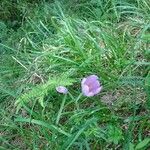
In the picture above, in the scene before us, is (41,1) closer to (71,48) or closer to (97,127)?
(71,48)

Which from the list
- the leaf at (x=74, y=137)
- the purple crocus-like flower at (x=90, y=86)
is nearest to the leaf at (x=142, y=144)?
the leaf at (x=74, y=137)

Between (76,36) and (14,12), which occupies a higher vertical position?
(76,36)

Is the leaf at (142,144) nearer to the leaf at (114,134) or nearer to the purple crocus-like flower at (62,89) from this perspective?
the leaf at (114,134)

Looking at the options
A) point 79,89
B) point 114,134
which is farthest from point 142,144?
point 79,89

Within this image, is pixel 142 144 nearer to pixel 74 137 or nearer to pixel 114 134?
pixel 114 134

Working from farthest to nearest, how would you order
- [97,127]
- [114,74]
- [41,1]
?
[41,1], [114,74], [97,127]

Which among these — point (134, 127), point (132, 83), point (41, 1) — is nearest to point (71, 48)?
point (132, 83)
